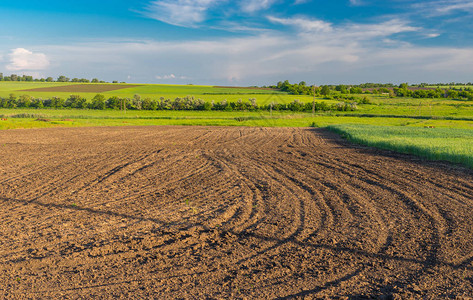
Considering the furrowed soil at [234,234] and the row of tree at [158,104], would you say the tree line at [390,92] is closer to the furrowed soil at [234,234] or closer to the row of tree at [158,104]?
the row of tree at [158,104]

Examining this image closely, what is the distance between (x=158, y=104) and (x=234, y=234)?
67.3 m

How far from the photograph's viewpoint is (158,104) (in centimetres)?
7106

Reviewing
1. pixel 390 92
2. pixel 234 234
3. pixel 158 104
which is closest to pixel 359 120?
pixel 158 104

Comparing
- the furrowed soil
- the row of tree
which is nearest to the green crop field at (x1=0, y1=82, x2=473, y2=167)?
the row of tree

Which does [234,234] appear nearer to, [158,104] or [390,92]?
[158,104]

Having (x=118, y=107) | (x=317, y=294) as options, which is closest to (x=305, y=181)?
(x=317, y=294)

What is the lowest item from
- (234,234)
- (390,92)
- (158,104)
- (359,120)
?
(234,234)

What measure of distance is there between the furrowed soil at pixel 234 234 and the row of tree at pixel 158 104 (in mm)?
59545

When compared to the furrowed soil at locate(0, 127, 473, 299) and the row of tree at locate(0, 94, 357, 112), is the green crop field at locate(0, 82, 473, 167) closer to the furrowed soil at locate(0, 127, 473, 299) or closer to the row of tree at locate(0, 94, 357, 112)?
the row of tree at locate(0, 94, 357, 112)

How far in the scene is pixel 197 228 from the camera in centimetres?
683

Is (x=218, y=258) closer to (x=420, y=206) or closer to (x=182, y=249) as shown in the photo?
(x=182, y=249)

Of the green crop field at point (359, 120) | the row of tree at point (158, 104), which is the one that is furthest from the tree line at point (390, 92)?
the row of tree at point (158, 104)

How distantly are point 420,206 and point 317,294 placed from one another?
16.9 feet

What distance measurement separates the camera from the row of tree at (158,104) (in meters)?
71.2
